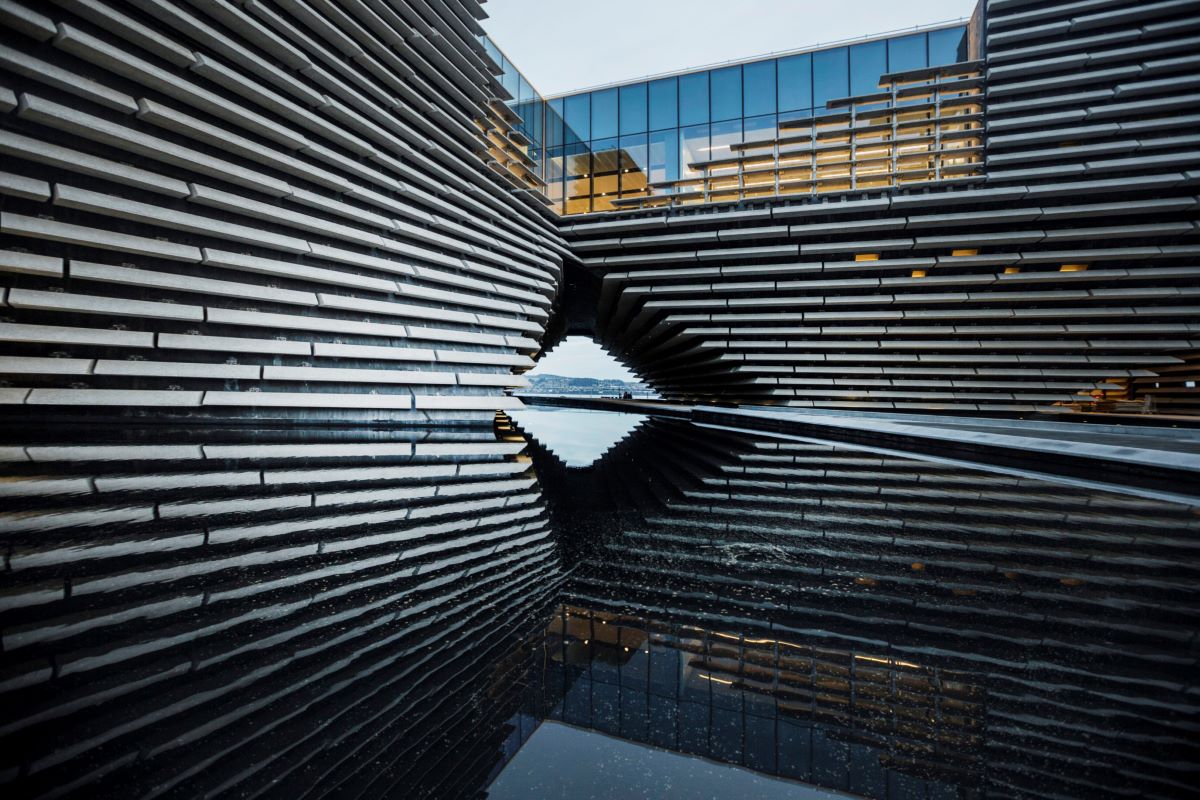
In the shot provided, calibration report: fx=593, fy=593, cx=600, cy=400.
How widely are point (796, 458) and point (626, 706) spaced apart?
6.49 m

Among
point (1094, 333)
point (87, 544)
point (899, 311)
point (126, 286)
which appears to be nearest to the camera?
point (87, 544)

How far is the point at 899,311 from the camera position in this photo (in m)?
15.0

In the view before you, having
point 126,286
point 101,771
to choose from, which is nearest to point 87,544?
point 101,771

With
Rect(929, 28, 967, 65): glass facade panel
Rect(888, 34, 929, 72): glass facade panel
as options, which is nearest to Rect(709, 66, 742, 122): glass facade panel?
Rect(888, 34, 929, 72): glass facade panel

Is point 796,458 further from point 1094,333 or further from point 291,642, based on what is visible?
point 1094,333

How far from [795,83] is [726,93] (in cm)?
221

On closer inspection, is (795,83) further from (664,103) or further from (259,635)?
(259,635)

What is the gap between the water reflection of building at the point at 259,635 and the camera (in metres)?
1.37

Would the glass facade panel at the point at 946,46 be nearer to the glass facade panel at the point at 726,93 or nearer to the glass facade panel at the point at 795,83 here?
the glass facade panel at the point at 795,83

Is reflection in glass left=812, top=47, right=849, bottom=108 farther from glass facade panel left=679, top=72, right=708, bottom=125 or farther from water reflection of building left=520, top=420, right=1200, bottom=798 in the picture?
water reflection of building left=520, top=420, right=1200, bottom=798

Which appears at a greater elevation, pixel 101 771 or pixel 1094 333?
pixel 1094 333

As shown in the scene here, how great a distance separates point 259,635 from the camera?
205 cm

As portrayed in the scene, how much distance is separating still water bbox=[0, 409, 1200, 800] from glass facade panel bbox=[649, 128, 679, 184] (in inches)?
734

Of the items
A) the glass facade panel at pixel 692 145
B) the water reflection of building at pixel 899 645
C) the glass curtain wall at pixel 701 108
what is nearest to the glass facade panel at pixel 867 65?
the glass curtain wall at pixel 701 108
